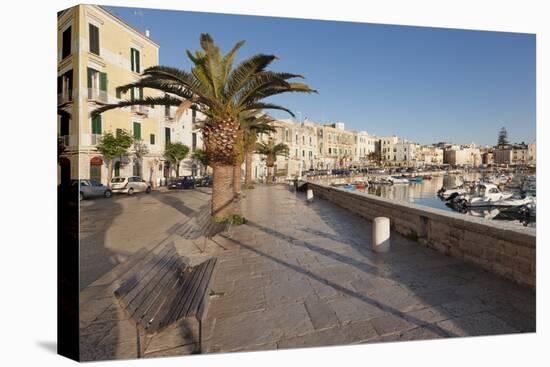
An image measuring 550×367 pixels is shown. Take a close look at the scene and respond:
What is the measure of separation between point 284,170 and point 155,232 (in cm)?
3121

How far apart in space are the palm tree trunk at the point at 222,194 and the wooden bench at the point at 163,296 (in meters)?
3.64

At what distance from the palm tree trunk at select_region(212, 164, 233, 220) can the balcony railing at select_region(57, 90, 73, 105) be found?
3.99 m

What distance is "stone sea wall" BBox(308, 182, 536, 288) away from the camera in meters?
2.74

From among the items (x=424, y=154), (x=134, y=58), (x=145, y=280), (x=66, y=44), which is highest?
(x=424, y=154)

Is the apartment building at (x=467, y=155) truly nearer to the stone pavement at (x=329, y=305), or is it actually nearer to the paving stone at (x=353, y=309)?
the stone pavement at (x=329, y=305)

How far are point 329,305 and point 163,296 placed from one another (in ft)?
4.73

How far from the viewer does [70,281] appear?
2.12m

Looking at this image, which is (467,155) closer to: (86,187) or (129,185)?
(129,185)

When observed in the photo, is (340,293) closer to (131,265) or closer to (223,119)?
(131,265)

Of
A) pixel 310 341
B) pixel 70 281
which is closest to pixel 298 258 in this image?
pixel 310 341

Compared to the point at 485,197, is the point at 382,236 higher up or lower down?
higher up

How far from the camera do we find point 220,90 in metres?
5.64

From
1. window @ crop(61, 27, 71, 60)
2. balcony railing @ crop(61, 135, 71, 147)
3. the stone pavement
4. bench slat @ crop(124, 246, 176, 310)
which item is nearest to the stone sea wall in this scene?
the stone pavement

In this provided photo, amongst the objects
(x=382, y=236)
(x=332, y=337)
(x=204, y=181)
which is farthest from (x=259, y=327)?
(x=204, y=181)
